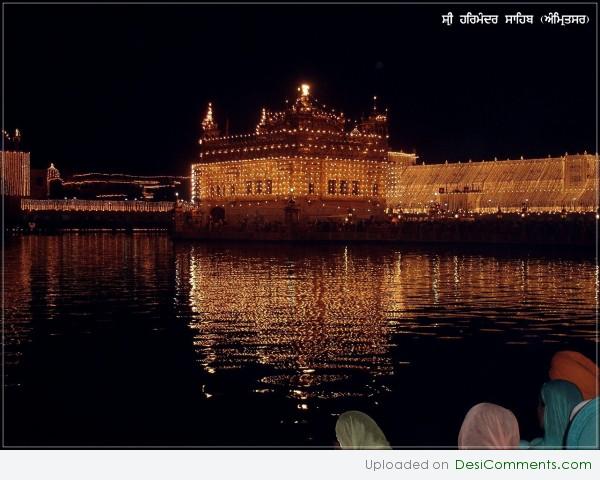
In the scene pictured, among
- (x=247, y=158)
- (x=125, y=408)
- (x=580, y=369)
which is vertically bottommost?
(x=125, y=408)

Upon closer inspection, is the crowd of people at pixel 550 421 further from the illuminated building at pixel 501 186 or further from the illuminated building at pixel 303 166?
the illuminated building at pixel 303 166

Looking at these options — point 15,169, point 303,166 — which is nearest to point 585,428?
point 303,166

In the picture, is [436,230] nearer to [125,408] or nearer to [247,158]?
[247,158]

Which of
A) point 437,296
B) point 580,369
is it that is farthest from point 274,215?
point 580,369

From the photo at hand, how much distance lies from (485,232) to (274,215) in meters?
24.7

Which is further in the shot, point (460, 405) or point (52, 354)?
point (52, 354)

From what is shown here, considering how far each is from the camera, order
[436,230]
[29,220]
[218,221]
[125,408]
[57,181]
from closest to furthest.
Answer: [125,408] → [436,230] → [218,221] → [29,220] → [57,181]

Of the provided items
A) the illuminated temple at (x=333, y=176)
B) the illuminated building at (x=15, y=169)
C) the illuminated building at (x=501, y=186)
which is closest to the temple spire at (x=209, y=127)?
the illuminated temple at (x=333, y=176)

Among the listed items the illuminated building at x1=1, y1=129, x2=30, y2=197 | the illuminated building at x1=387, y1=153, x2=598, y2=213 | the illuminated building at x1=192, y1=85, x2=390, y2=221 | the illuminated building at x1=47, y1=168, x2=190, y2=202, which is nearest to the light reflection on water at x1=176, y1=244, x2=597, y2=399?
the illuminated building at x1=387, y1=153, x2=598, y2=213

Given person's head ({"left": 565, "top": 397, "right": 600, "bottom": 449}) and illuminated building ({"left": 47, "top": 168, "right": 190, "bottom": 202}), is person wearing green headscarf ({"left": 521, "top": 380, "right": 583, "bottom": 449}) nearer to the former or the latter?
person's head ({"left": 565, "top": 397, "right": 600, "bottom": 449})

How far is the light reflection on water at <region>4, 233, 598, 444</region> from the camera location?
1033 centimetres

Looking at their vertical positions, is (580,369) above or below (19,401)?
above

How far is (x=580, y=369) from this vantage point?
15.8ft

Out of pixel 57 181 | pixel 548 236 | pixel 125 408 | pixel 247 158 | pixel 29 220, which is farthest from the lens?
pixel 57 181
